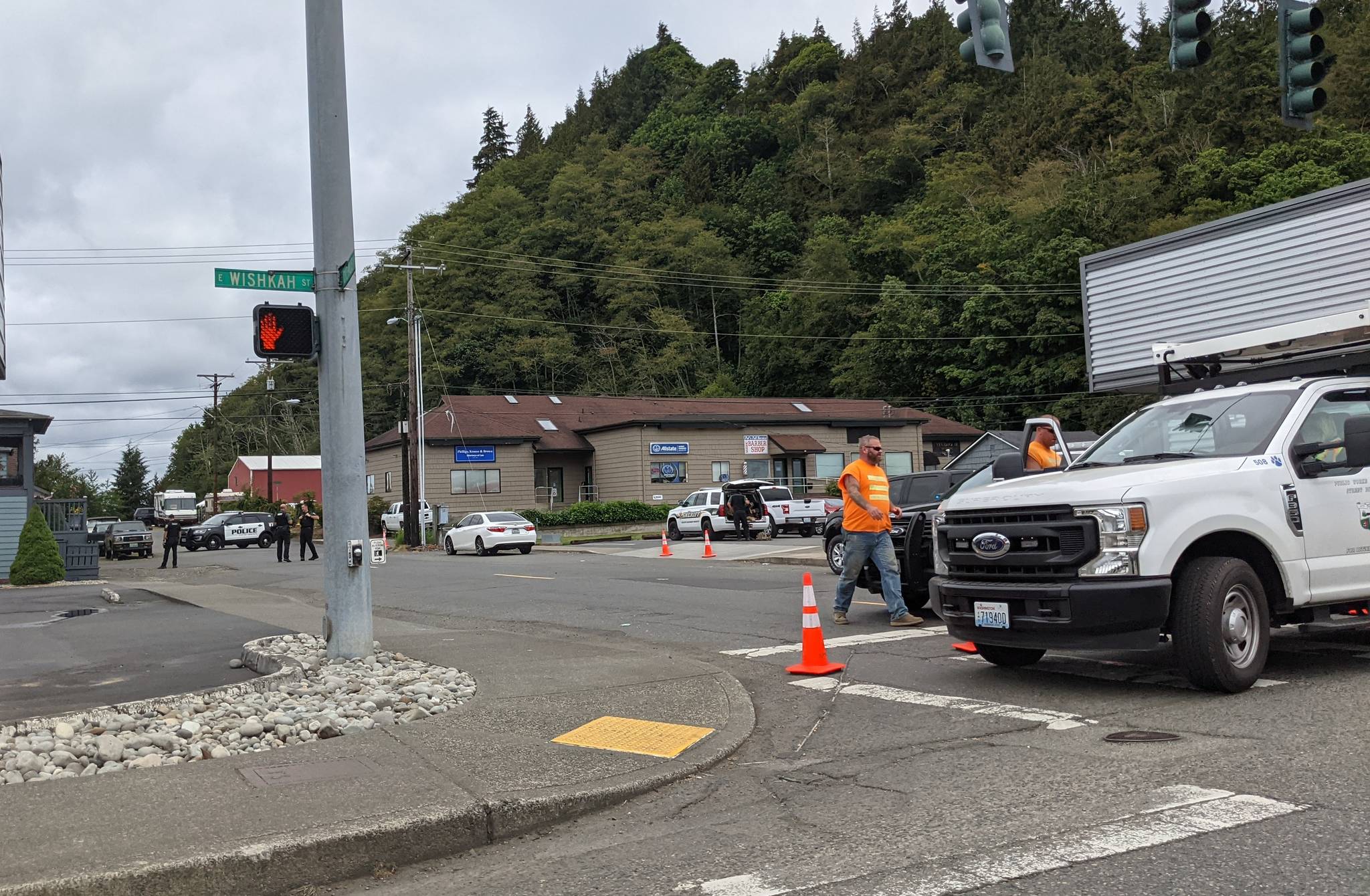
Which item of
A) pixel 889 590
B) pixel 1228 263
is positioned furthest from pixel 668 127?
pixel 889 590

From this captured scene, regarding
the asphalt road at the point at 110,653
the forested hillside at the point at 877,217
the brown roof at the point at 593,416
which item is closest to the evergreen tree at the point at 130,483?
the forested hillside at the point at 877,217

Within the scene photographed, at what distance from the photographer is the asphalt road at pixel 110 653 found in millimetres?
9227

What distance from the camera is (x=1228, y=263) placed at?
1955 cm

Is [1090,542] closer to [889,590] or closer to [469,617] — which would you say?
[889,590]

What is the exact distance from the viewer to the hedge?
45875 millimetres

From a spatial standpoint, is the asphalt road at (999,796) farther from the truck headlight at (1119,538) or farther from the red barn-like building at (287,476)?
the red barn-like building at (287,476)

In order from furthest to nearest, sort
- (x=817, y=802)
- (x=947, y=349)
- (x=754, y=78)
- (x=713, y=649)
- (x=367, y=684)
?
Result: 1. (x=754, y=78)
2. (x=947, y=349)
3. (x=713, y=649)
4. (x=367, y=684)
5. (x=817, y=802)

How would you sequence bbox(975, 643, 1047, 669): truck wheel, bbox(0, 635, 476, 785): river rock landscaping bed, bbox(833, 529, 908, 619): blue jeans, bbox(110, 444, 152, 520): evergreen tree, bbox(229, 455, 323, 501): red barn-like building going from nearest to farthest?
bbox(0, 635, 476, 785): river rock landscaping bed
bbox(975, 643, 1047, 669): truck wheel
bbox(833, 529, 908, 619): blue jeans
bbox(229, 455, 323, 501): red barn-like building
bbox(110, 444, 152, 520): evergreen tree

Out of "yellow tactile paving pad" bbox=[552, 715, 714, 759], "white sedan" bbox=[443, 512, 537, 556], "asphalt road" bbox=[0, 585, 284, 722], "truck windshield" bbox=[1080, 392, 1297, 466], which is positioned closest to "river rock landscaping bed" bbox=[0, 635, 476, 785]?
"asphalt road" bbox=[0, 585, 284, 722]

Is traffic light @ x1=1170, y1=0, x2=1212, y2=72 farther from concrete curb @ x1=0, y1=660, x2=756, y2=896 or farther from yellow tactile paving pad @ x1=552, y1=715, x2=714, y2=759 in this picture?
concrete curb @ x1=0, y1=660, x2=756, y2=896

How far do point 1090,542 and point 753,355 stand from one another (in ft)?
261

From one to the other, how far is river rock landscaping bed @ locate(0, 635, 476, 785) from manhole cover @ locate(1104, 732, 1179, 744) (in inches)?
171

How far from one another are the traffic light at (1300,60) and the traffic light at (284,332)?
31.1 ft

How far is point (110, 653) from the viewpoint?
11922 mm
